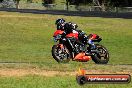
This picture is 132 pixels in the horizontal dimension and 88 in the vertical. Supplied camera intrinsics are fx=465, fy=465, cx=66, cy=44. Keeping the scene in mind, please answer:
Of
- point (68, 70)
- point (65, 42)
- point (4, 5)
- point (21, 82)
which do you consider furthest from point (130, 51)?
point (4, 5)

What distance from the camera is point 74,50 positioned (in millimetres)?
17438

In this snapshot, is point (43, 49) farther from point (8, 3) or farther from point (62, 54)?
point (8, 3)

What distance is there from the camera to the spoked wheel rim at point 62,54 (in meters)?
17.2

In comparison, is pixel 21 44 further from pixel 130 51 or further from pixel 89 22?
pixel 89 22

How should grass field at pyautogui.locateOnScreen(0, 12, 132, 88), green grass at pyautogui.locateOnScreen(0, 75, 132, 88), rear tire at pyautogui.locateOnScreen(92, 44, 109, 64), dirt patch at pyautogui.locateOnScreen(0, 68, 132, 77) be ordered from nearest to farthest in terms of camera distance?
green grass at pyautogui.locateOnScreen(0, 75, 132, 88) → grass field at pyautogui.locateOnScreen(0, 12, 132, 88) → dirt patch at pyautogui.locateOnScreen(0, 68, 132, 77) → rear tire at pyautogui.locateOnScreen(92, 44, 109, 64)

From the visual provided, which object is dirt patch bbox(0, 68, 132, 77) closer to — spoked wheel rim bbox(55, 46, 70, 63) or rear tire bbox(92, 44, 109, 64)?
spoked wheel rim bbox(55, 46, 70, 63)

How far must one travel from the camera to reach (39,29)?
145 ft

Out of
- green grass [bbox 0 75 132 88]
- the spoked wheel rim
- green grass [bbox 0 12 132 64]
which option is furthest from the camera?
green grass [bbox 0 12 132 64]

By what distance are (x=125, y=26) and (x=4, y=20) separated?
12971 millimetres

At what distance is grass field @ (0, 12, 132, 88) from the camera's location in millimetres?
11922

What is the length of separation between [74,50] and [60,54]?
58 centimetres

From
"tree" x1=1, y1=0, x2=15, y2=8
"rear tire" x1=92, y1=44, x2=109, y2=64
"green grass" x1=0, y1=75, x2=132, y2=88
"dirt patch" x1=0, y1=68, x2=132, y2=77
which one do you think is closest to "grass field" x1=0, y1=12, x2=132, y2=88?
"green grass" x1=0, y1=75, x2=132, y2=88

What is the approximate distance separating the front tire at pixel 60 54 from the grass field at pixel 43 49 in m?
0.35

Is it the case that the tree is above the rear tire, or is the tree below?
below
